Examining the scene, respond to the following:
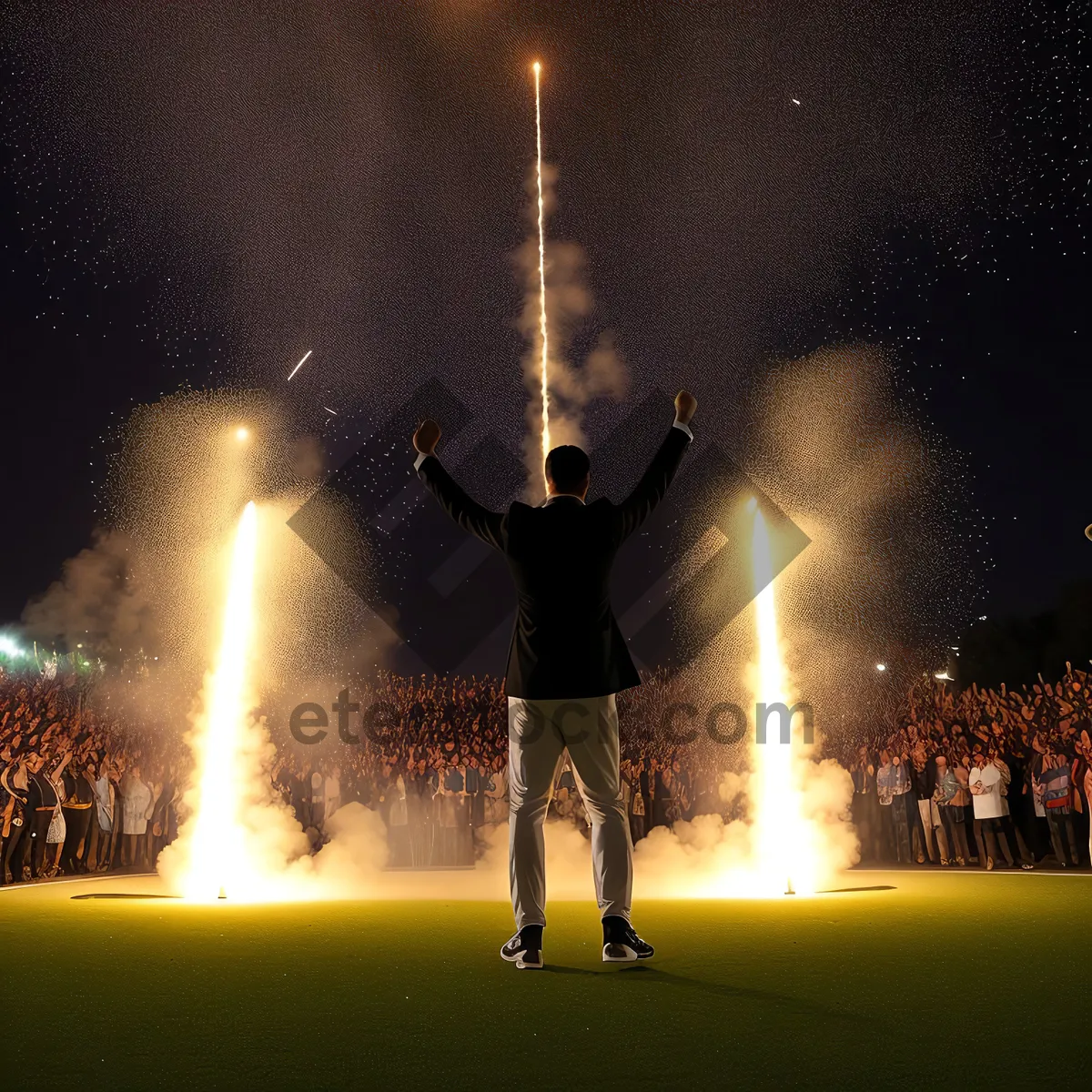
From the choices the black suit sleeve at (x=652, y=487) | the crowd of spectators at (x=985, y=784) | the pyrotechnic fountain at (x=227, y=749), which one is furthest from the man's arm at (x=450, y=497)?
the crowd of spectators at (x=985, y=784)

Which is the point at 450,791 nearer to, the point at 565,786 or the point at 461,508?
the point at 565,786

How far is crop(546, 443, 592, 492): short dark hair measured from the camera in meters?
5.41

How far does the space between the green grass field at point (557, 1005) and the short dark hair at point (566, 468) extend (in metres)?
2.30

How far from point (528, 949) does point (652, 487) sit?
2.27 meters

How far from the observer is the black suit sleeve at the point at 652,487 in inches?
206

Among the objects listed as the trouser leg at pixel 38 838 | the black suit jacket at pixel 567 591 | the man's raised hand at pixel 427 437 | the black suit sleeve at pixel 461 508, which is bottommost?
the trouser leg at pixel 38 838

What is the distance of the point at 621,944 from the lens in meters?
5.05

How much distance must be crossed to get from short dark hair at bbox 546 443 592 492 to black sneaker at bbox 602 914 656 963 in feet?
6.89

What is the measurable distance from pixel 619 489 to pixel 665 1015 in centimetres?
1395

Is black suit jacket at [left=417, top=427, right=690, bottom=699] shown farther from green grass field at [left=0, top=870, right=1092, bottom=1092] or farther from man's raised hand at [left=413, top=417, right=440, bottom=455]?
green grass field at [left=0, top=870, right=1092, bottom=1092]

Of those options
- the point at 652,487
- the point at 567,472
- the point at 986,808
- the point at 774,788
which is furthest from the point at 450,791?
the point at 652,487

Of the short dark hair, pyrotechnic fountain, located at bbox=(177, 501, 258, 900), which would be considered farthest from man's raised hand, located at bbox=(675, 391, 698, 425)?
pyrotechnic fountain, located at bbox=(177, 501, 258, 900)

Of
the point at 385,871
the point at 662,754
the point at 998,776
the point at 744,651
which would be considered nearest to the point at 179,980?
the point at 385,871

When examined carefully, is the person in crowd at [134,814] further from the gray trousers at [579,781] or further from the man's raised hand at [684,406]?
the man's raised hand at [684,406]
